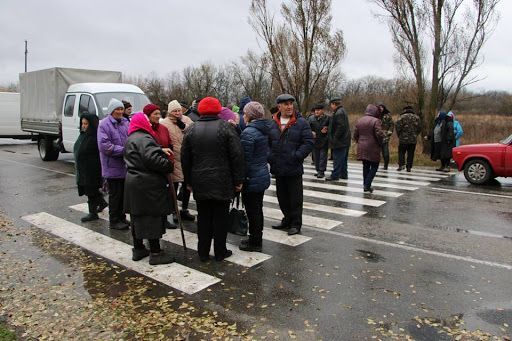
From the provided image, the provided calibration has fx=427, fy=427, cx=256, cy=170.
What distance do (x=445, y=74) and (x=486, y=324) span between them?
14416 millimetres

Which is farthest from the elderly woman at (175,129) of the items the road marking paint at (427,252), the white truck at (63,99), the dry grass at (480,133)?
the dry grass at (480,133)

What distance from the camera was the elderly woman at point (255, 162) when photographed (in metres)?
5.27

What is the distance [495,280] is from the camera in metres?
4.62

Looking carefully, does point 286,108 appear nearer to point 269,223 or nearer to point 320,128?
point 269,223

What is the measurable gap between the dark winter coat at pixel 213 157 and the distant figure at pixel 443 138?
9.99 meters

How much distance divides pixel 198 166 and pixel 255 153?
0.81 m

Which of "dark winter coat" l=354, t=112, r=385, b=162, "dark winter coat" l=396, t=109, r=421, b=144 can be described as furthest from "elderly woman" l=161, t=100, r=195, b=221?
"dark winter coat" l=396, t=109, r=421, b=144

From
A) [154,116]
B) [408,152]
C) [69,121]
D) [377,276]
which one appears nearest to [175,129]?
[154,116]

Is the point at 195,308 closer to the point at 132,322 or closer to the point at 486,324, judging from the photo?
the point at 132,322

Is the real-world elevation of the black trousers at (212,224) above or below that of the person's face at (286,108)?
below

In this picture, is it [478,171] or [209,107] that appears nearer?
[209,107]

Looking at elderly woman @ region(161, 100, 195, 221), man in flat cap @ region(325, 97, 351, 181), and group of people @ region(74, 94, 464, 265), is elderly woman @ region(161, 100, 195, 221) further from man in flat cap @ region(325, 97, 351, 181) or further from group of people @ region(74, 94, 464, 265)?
man in flat cap @ region(325, 97, 351, 181)

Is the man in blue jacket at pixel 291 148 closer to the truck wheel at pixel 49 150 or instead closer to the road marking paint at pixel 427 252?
the road marking paint at pixel 427 252

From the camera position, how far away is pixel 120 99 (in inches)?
476
